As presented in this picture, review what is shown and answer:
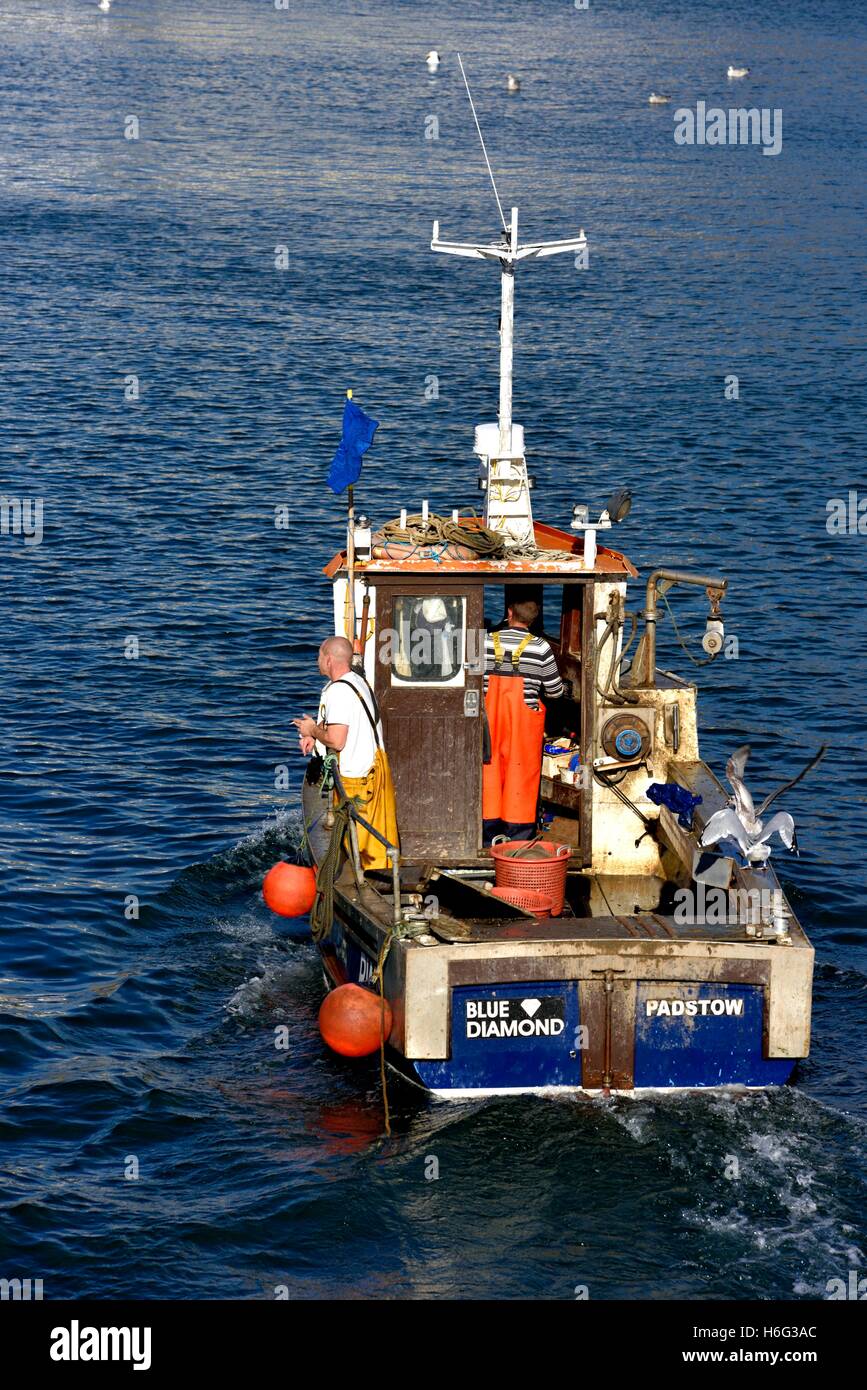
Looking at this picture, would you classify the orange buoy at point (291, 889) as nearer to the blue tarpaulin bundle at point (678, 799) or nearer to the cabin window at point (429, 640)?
the cabin window at point (429, 640)

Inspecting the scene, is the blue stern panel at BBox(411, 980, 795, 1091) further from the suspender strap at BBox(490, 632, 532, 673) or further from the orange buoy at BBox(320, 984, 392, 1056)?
the suspender strap at BBox(490, 632, 532, 673)

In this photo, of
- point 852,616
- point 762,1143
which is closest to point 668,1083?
point 762,1143

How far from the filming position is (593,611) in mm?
15844

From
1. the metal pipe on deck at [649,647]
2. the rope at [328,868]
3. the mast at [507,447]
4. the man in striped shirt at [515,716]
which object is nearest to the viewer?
the rope at [328,868]

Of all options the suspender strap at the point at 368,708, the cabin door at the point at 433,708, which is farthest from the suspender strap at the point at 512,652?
the suspender strap at the point at 368,708

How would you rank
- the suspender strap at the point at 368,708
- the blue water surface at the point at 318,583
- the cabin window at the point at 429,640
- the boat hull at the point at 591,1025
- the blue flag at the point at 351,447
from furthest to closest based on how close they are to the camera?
the cabin window at the point at 429,640 → the blue flag at the point at 351,447 → the suspender strap at the point at 368,708 → the boat hull at the point at 591,1025 → the blue water surface at the point at 318,583

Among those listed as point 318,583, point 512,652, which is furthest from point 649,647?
point 318,583

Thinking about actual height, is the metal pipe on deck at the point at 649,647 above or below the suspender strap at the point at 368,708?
above

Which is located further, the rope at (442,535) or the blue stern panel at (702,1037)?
the rope at (442,535)

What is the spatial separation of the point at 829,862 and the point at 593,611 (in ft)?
16.8

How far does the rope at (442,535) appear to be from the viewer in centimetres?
1545

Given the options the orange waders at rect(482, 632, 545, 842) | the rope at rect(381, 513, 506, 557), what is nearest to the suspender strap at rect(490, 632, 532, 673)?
the orange waders at rect(482, 632, 545, 842)

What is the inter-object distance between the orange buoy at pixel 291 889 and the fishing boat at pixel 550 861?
1.07 feet
